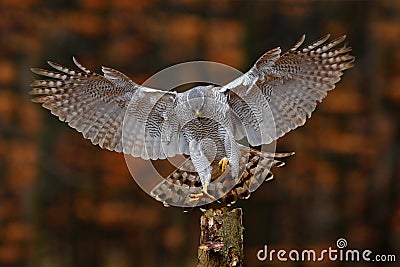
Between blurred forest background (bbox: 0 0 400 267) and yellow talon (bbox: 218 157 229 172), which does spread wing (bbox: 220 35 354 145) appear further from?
blurred forest background (bbox: 0 0 400 267)

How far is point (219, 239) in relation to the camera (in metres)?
1.00

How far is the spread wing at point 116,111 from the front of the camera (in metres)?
1.11

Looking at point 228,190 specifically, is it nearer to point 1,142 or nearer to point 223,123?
point 223,123

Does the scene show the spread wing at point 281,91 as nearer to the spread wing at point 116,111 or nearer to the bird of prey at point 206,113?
the bird of prey at point 206,113

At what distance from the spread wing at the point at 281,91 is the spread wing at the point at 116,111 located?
0.13 meters

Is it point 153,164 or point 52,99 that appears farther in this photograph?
point 153,164

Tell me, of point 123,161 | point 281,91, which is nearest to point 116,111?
point 281,91

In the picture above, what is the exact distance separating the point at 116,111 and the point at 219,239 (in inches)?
12.2

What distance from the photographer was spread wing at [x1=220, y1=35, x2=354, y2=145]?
3.53 ft

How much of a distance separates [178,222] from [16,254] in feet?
1.44

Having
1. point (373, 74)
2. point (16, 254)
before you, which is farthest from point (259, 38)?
point (16, 254)

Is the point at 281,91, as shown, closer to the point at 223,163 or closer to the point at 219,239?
the point at 223,163

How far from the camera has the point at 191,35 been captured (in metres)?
1.61

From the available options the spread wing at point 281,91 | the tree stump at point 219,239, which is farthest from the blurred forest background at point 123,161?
the tree stump at point 219,239
